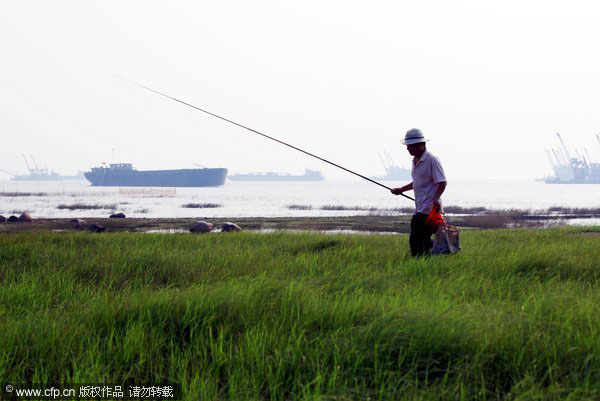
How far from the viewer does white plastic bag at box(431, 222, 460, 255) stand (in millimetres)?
7285

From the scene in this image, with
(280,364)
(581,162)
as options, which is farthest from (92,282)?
(581,162)

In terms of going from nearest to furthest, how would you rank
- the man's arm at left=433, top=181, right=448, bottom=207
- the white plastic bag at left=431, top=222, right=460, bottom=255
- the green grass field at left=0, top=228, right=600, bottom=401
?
1. the green grass field at left=0, top=228, right=600, bottom=401
2. the man's arm at left=433, top=181, right=448, bottom=207
3. the white plastic bag at left=431, top=222, right=460, bottom=255

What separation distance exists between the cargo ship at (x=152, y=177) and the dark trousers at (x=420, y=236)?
122 metres

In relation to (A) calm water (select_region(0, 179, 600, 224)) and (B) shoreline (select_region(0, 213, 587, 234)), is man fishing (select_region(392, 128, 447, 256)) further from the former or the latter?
(A) calm water (select_region(0, 179, 600, 224))

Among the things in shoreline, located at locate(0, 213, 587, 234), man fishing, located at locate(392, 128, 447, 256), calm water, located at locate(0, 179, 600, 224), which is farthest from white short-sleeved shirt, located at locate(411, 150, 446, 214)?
calm water, located at locate(0, 179, 600, 224)

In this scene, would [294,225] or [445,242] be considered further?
[294,225]

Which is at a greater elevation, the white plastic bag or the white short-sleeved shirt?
the white short-sleeved shirt

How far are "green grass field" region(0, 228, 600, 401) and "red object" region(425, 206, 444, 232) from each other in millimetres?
723

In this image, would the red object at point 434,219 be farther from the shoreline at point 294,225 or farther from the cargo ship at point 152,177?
the cargo ship at point 152,177

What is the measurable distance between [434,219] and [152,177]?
123715mm

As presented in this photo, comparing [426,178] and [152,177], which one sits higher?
[152,177]

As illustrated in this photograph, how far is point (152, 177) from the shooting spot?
12694 centimetres

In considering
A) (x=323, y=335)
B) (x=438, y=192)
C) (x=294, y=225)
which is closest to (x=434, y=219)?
(x=438, y=192)

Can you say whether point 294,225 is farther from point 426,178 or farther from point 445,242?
point 426,178
